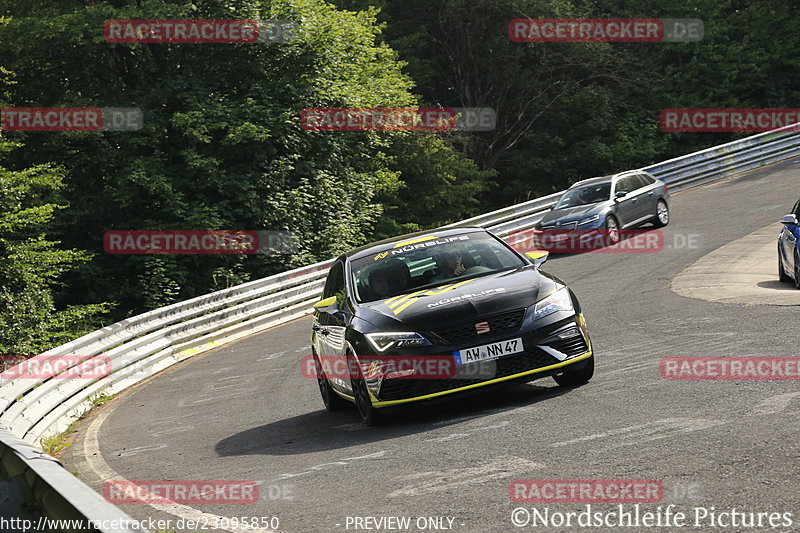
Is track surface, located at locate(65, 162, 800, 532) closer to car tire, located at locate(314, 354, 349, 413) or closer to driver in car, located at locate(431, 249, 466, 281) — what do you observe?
car tire, located at locate(314, 354, 349, 413)

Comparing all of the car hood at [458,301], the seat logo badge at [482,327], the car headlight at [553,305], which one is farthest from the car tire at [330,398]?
the car headlight at [553,305]

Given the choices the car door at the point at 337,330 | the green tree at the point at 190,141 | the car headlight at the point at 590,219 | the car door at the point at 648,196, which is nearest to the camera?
the car door at the point at 337,330

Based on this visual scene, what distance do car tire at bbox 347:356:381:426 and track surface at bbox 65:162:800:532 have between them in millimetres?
105

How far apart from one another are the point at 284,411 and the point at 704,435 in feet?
18.6

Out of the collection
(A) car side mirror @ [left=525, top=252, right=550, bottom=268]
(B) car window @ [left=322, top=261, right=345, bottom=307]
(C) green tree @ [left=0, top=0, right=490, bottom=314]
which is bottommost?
(B) car window @ [left=322, top=261, right=345, bottom=307]

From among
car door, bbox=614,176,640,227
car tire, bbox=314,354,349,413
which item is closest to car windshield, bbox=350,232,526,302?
car tire, bbox=314,354,349,413

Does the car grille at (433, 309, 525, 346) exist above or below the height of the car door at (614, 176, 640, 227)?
below

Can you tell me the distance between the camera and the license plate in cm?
844

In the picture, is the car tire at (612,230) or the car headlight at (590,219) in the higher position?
the car headlight at (590,219)

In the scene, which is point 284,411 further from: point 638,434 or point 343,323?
point 638,434

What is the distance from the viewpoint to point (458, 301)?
8.75 meters

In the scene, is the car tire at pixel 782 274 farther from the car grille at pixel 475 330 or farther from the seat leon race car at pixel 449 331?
the car grille at pixel 475 330

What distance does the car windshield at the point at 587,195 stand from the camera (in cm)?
2466

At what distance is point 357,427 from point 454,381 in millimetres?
1244
